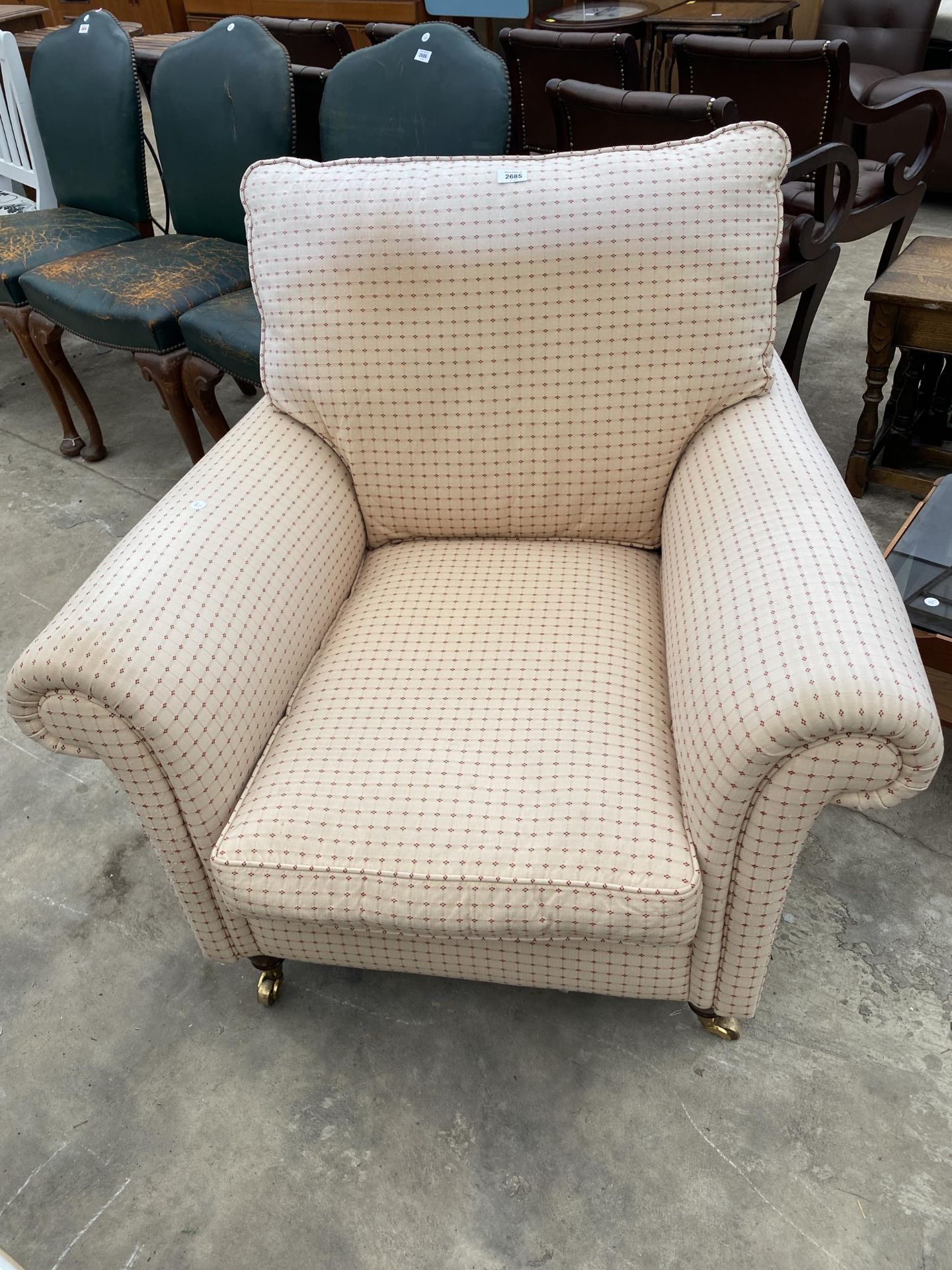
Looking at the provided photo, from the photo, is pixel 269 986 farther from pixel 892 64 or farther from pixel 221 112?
pixel 892 64

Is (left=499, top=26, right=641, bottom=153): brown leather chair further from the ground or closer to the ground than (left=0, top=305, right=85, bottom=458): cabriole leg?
further from the ground

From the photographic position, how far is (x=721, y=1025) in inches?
43.9

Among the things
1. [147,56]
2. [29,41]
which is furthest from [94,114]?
[29,41]

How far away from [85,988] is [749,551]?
1.06 metres

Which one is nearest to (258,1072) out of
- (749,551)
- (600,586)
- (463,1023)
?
(463,1023)

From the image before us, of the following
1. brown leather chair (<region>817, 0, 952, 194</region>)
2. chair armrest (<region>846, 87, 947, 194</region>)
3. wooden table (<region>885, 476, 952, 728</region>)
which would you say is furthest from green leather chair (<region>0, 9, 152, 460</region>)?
brown leather chair (<region>817, 0, 952, 194</region>)

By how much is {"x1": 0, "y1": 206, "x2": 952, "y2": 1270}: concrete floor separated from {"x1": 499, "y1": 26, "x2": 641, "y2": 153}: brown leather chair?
74.3 inches

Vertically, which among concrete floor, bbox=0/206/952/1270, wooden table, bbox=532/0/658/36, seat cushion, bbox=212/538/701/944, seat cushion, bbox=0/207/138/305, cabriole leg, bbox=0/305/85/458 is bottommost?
concrete floor, bbox=0/206/952/1270

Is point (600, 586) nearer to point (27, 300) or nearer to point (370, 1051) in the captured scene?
point (370, 1051)

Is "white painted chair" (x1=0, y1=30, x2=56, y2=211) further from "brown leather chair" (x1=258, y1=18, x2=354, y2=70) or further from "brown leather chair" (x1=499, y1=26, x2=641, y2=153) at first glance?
"brown leather chair" (x1=499, y1=26, x2=641, y2=153)

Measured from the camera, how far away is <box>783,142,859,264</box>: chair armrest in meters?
1.98

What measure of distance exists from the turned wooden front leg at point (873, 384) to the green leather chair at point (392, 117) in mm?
815

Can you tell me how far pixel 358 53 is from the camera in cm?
194

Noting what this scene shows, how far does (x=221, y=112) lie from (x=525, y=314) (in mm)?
1353
